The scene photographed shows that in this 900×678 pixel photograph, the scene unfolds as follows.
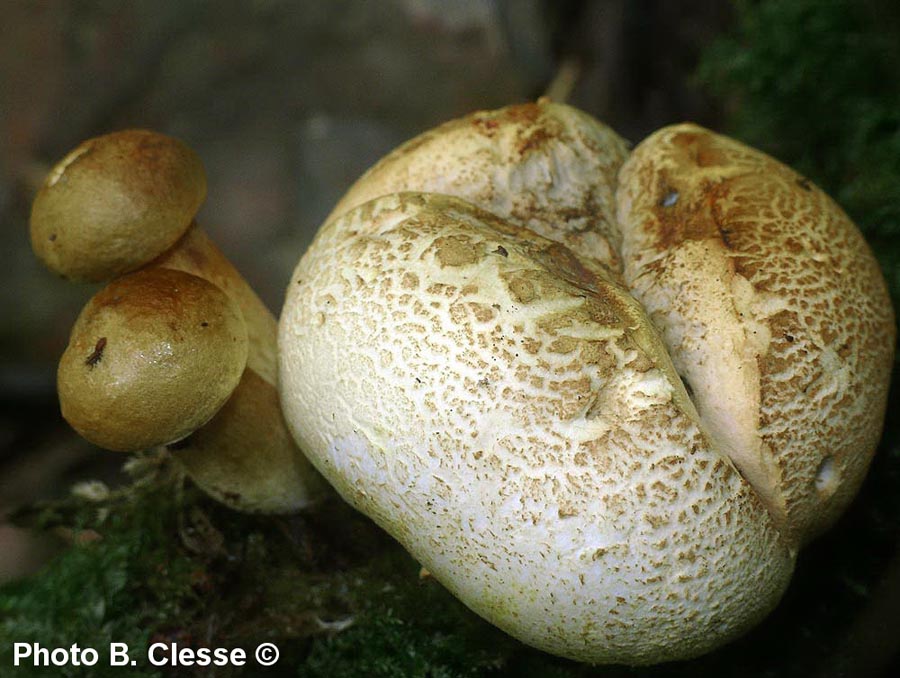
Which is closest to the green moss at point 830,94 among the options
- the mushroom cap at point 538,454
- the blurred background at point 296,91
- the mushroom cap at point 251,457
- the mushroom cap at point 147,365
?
the blurred background at point 296,91

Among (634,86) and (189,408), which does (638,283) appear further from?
(634,86)

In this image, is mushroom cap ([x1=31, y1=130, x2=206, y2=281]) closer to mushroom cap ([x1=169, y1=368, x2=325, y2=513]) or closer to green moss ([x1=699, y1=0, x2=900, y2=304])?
mushroom cap ([x1=169, y1=368, x2=325, y2=513])

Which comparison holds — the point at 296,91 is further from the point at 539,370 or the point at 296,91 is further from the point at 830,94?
the point at 539,370

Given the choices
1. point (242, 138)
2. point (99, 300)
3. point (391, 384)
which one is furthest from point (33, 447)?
point (391, 384)

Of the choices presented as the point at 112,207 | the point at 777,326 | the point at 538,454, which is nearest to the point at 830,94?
the point at 777,326

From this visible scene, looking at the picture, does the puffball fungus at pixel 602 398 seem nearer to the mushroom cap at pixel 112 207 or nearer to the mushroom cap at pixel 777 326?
the mushroom cap at pixel 777 326

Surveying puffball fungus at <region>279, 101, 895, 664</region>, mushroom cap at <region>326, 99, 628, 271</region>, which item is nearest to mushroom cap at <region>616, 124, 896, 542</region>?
puffball fungus at <region>279, 101, 895, 664</region>
